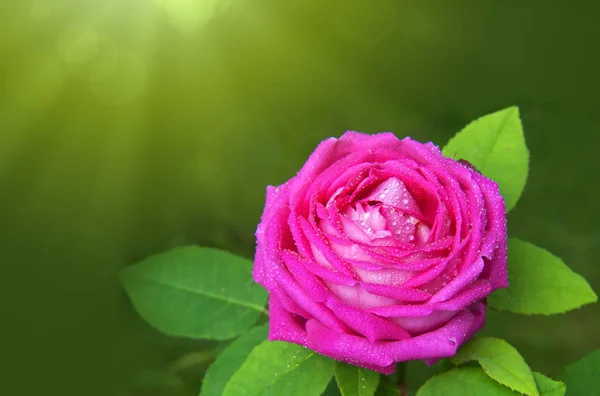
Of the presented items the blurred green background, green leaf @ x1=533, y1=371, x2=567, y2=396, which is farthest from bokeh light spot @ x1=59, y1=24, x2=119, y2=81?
green leaf @ x1=533, y1=371, x2=567, y2=396

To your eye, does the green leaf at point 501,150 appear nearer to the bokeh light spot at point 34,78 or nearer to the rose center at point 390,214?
the rose center at point 390,214

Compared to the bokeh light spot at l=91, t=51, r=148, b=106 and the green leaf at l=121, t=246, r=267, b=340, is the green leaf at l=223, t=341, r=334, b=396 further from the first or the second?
the bokeh light spot at l=91, t=51, r=148, b=106

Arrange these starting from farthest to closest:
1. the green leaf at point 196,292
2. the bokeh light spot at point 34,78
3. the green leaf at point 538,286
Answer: the bokeh light spot at point 34,78 < the green leaf at point 196,292 < the green leaf at point 538,286

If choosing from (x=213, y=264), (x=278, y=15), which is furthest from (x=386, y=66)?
(x=213, y=264)

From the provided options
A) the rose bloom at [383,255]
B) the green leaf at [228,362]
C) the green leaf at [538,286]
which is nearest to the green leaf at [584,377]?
the green leaf at [538,286]

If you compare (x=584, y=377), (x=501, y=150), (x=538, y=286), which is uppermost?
(x=501, y=150)

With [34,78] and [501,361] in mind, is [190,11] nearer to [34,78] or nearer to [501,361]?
[34,78]

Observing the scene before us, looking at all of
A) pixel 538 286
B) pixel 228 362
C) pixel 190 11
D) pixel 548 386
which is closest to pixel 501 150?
pixel 538 286
